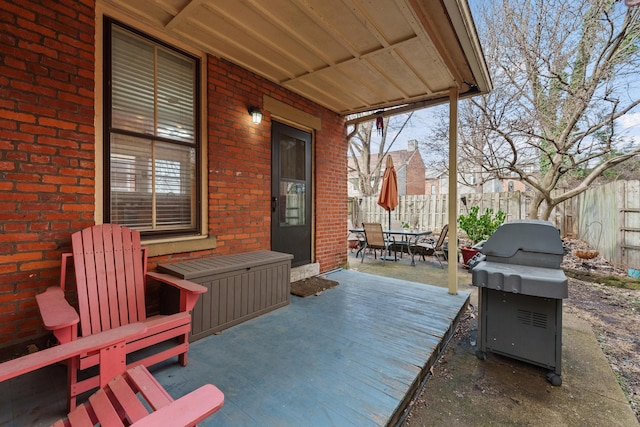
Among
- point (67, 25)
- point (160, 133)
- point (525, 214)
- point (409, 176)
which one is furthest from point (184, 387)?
point (409, 176)

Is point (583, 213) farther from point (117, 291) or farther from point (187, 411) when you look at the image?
point (117, 291)

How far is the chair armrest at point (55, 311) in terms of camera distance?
4.49 ft

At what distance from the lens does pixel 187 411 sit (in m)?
0.89

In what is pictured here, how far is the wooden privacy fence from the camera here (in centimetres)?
509

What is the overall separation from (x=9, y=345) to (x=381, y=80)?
14.2ft

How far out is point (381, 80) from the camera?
3.54m

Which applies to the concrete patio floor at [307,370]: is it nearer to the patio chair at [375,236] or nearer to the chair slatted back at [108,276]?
the chair slatted back at [108,276]

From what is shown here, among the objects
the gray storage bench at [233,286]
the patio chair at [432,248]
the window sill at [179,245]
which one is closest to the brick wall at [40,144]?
the window sill at [179,245]

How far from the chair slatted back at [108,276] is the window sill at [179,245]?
30cm

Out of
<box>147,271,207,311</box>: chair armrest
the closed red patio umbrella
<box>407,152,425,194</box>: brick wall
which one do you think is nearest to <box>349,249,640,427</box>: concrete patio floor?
<box>147,271,207,311</box>: chair armrest

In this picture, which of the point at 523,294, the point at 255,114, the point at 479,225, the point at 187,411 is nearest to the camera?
the point at 187,411

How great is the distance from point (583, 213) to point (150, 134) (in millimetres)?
9996

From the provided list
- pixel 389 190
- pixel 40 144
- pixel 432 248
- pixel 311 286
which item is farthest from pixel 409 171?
pixel 40 144

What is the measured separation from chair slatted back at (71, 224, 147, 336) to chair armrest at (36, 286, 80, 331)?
Answer: 0.50 ft
